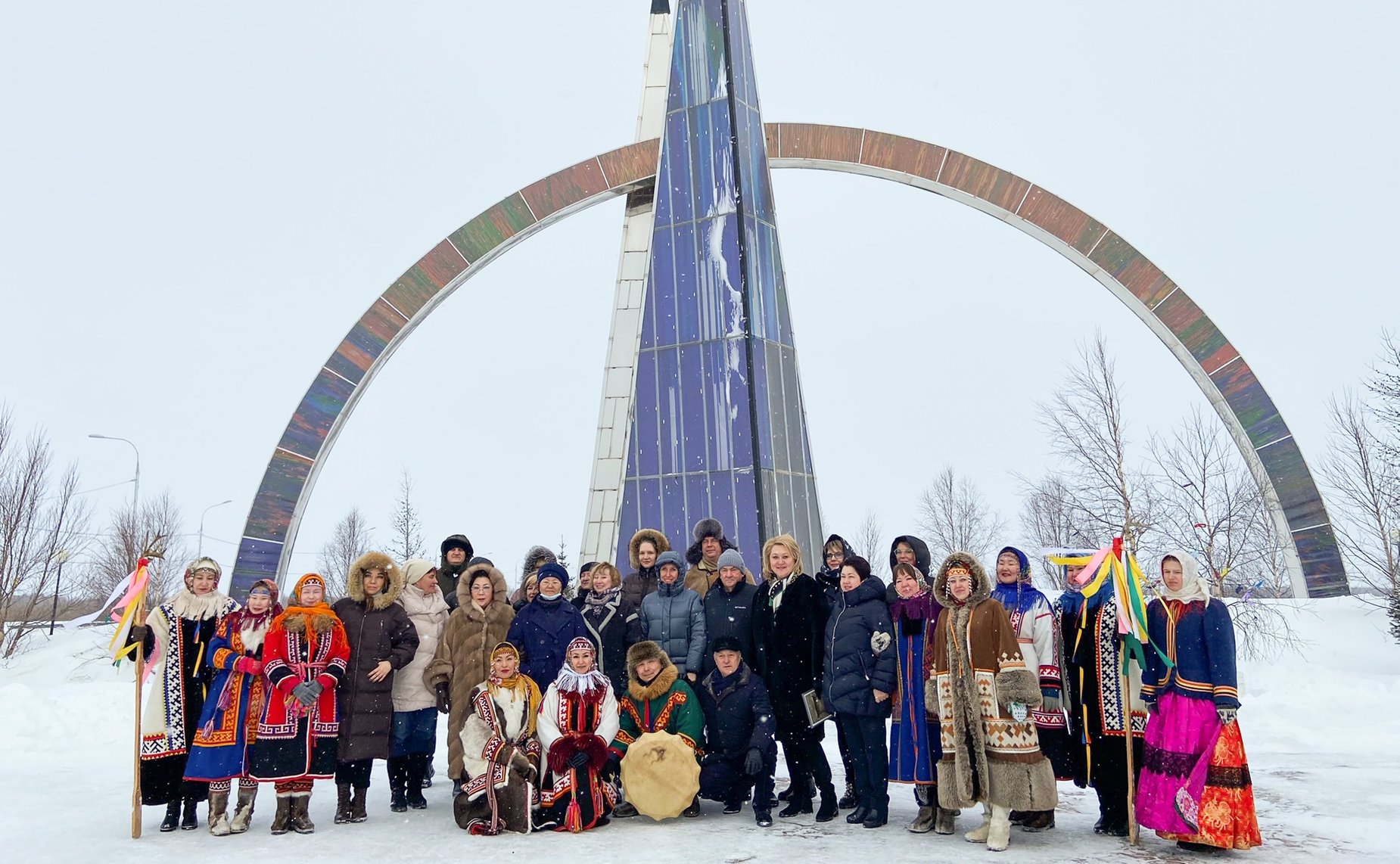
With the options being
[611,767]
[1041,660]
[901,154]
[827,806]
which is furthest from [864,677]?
[901,154]

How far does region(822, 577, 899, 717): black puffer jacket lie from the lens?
5.49 meters

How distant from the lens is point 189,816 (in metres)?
5.70

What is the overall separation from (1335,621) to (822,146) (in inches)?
381

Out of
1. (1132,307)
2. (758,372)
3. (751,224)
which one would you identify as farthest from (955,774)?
(1132,307)

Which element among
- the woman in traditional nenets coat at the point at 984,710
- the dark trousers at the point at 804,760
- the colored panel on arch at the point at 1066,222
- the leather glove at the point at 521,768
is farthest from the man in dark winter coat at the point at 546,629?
the colored panel on arch at the point at 1066,222

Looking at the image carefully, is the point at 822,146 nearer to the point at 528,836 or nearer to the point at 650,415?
the point at 650,415

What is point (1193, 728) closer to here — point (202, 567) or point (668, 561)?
point (668, 561)

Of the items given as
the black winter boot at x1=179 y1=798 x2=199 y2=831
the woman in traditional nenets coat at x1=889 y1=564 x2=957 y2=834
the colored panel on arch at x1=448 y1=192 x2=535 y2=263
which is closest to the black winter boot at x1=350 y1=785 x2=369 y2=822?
the black winter boot at x1=179 y1=798 x2=199 y2=831

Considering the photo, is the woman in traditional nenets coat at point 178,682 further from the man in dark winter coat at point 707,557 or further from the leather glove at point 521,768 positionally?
the man in dark winter coat at point 707,557

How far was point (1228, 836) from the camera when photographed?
4605mm

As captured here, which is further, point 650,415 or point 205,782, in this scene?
point 650,415

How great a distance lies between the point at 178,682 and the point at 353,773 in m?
1.15

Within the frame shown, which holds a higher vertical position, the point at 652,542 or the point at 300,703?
the point at 652,542

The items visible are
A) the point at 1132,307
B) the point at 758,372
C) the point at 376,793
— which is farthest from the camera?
the point at 1132,307
